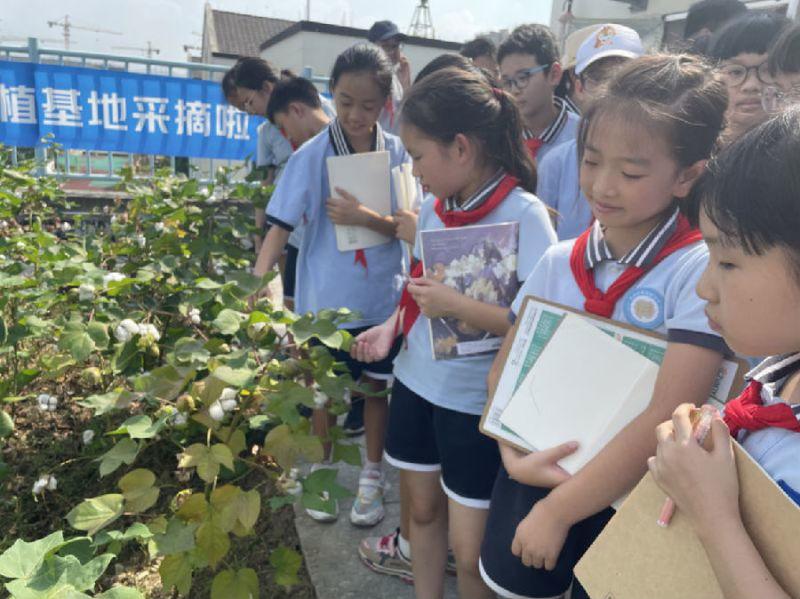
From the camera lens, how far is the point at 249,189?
298 centimetres

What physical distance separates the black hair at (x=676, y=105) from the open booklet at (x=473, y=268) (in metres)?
0.39

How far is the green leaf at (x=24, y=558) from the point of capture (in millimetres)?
1043

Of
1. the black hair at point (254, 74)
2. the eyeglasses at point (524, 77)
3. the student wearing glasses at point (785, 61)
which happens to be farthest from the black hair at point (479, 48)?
the student wearing glasses at point (785, 61)

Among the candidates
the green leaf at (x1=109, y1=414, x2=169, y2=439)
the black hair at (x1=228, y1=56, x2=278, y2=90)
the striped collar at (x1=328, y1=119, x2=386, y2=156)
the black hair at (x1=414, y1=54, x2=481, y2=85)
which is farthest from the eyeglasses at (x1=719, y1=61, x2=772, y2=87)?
the black hair at (x1=228, y1=56, x2=278, y2=90)

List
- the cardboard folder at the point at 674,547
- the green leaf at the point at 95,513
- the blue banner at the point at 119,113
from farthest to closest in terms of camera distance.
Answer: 1. the blue banner at the point at 119,113
2. the green leaf at the point at 95,513
3. the cardboard folder at the point at 674,547

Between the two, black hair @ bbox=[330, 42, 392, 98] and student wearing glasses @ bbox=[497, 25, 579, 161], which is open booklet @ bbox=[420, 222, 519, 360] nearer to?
black hair @ bbox=[330, 42, 392, 98]

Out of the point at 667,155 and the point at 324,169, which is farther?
the point at 324,169

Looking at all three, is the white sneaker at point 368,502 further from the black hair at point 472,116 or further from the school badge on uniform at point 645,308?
the school badge on uniform at point 645,308

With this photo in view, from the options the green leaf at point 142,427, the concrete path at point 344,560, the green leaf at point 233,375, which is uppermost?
the green leaf at point 233,375

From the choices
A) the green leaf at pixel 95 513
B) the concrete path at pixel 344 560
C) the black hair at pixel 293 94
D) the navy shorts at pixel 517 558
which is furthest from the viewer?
the black hair at pixel 293 94

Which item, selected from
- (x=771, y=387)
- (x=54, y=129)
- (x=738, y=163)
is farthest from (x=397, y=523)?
(x=54, y=129)

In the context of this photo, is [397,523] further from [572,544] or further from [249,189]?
[249,189]

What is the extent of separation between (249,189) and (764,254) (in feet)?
8.28

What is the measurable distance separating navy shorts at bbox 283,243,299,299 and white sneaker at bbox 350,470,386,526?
112 cm
